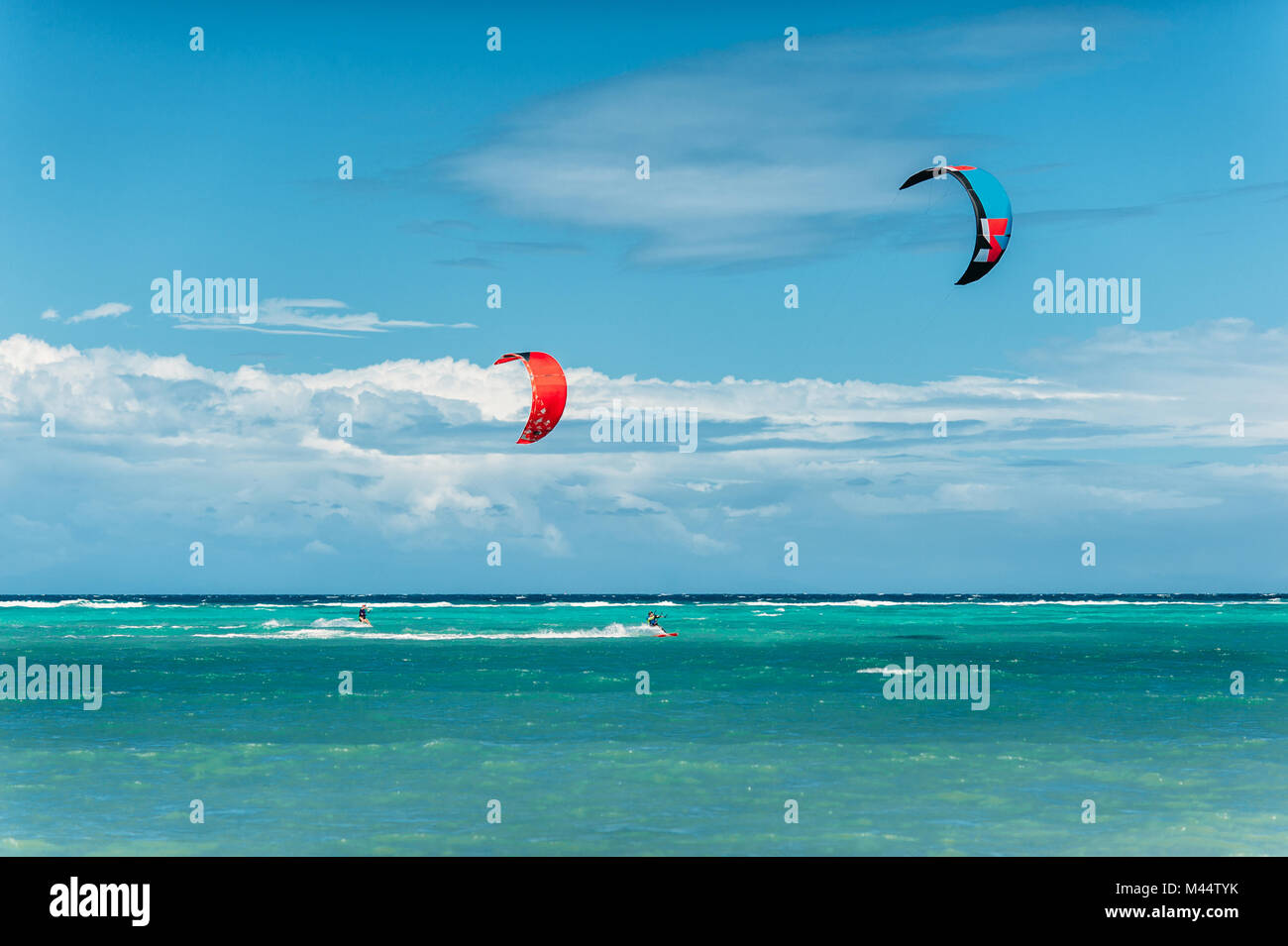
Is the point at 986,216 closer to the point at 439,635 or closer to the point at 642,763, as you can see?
the point at 642,763

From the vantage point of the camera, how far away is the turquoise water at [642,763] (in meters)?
14.7

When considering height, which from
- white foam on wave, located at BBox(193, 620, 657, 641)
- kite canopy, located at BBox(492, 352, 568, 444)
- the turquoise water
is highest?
kite canopy, located at BBox(492, 352, 568, 444)

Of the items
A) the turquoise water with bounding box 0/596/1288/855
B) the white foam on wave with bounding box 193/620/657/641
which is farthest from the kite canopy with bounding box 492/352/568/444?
the white foam on wave with bounding box 193/620/657/641

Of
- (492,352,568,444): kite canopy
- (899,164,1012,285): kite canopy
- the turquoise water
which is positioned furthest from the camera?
(492,352,568,444): kite canopy

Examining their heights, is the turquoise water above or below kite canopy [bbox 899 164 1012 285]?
below

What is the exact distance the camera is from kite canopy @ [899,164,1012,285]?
72.0 feet

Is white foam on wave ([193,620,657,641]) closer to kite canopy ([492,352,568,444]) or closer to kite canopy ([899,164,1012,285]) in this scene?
kite canopy ([492,352,568,444])

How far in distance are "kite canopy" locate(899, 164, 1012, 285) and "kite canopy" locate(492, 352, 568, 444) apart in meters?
10.9

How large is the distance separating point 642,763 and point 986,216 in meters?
11.8

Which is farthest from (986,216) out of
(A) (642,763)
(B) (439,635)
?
(B) (439,635)
